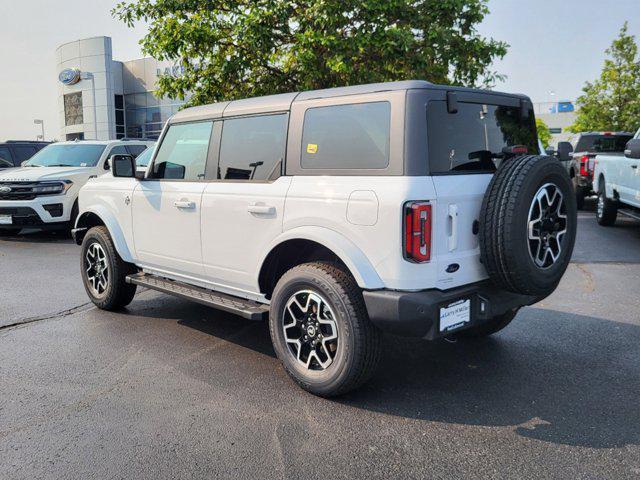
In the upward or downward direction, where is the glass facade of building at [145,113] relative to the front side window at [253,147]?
upward

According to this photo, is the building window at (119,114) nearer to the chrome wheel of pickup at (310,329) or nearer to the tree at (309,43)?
the tree at (309,43)

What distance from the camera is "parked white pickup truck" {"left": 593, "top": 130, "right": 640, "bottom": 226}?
9.33m

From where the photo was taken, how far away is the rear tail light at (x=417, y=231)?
3.18 m

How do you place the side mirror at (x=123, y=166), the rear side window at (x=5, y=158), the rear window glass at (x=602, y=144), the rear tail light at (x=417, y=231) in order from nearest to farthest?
the rear tail light at (x=417, y=231)
the side mirror at (x=123, y=166)
the rear side window at (x=5, y=158)
the rear window glass at (x=602, y=144)

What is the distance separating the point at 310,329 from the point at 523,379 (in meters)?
1.53

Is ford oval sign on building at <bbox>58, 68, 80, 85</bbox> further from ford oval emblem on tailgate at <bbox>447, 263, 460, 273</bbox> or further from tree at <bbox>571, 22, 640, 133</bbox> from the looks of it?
ford oval emblem on tailgate at <bbox>447, 263, 460, 273</bbox>

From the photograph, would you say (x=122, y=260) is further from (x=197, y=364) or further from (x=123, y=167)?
(x=197, y=364)

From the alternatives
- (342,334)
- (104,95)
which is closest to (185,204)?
(342,334)

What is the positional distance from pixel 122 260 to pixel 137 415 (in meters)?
2.42

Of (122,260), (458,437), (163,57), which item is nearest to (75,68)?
(163,57)

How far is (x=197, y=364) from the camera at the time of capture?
4.31m

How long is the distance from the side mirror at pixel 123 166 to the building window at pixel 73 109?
1953 inches

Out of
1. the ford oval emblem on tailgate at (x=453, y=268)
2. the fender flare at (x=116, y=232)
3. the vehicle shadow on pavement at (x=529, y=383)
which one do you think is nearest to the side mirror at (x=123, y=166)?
the fender flare at (x=116, y=232)

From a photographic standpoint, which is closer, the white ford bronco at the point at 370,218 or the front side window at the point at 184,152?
the white ford bronco at the point at 370,218
